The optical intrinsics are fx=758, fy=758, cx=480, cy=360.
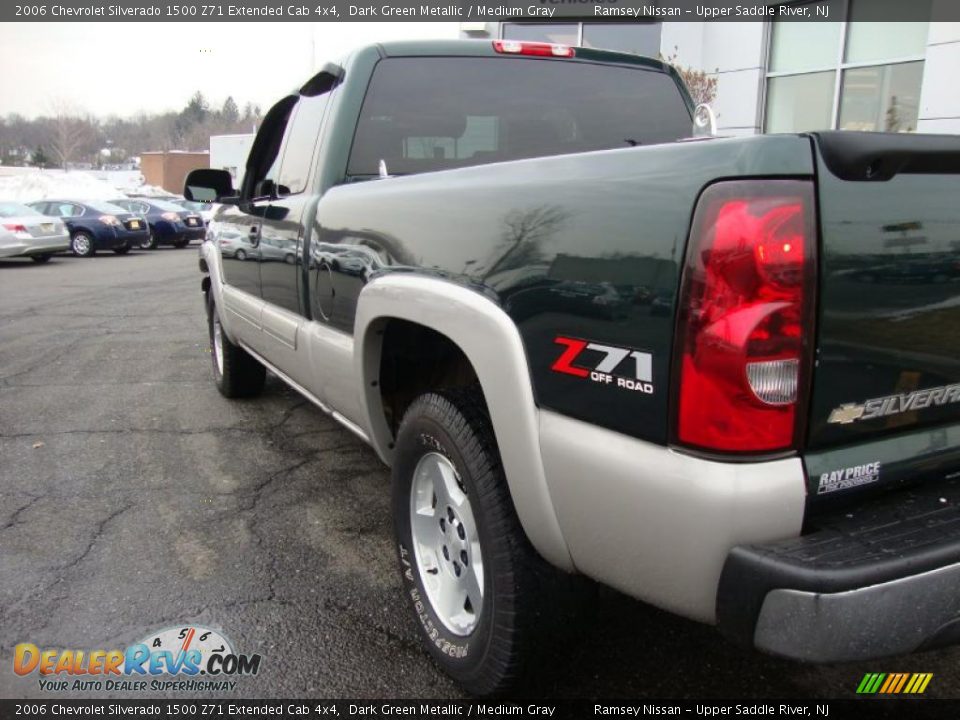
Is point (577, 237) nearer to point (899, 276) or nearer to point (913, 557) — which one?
point (899, 276)

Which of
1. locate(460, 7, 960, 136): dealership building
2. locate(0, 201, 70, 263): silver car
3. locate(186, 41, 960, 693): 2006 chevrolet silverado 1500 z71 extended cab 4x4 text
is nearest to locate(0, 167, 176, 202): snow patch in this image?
locate(0, 201, 70, 263): silver car

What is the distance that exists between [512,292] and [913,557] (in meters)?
1.03

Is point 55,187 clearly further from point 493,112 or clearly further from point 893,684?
point 893,684

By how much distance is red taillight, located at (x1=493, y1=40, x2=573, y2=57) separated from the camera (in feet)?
11.6

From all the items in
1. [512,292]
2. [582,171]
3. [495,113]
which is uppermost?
[495,113]

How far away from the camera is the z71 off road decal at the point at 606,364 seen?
1.58 meters

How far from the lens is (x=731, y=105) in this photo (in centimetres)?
1057

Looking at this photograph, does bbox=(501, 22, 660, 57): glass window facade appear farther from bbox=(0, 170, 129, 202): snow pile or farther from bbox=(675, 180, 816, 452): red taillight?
bbox=(0, 170, 129, 202): snow pile

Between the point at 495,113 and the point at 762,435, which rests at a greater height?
the point at 495,113

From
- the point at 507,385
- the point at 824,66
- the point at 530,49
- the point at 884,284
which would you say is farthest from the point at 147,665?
the point at 824,66

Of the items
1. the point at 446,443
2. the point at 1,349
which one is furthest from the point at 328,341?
the point at 1,349

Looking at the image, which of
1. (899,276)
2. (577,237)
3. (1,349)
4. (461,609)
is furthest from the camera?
(1,349)

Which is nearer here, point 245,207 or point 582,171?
point 582,171

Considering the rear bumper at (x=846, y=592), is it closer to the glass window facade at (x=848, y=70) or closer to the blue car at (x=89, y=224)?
the glass window facade at (x=848, y=70)
